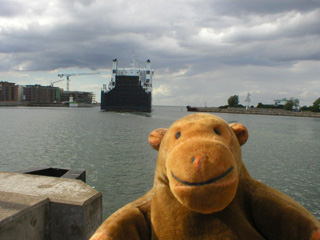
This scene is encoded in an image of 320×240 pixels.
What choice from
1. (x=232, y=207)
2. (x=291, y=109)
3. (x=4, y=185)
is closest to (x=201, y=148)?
(x=232, y=207)

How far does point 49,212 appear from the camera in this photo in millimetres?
2549

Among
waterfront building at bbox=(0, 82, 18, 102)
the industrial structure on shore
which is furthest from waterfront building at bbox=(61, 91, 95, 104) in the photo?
waterfront building at bbox=(0, 82, 18, 102)

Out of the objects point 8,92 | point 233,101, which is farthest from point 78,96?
point 233,101

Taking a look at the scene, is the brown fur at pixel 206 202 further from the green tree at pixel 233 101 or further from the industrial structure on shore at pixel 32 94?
the industrial structure on shore at pixel 32 94

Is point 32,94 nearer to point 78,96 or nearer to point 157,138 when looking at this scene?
point 78,96

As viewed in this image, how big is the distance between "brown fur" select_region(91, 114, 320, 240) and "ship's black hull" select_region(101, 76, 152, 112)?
188 feet

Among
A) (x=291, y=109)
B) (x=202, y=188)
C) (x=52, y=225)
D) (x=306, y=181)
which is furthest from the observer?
(x=291, y=109)

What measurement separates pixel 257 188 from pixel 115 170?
7379mm

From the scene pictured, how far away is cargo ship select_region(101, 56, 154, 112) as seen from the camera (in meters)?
58.8

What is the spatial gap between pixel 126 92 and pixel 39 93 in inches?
3920

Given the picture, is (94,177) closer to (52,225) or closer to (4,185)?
(4,185)

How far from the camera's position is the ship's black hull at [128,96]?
192ft

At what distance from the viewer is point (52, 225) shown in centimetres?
256

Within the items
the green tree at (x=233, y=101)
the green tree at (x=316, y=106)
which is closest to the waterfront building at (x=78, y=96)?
the green tree at (x=233, y=101)
